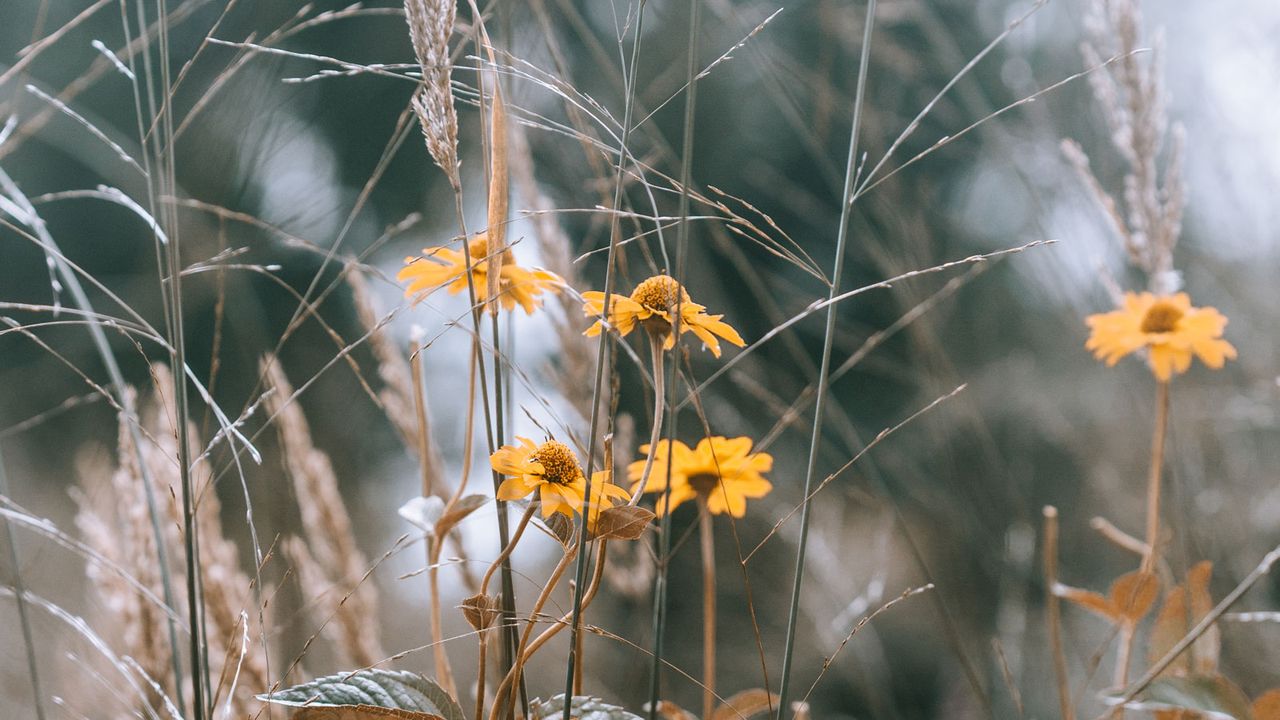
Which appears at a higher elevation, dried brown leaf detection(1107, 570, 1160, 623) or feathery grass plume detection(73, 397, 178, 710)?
feathery grass plume detection(73, 397, 178, 710)

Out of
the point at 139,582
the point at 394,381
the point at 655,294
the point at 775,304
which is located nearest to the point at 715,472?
the point at 655,294

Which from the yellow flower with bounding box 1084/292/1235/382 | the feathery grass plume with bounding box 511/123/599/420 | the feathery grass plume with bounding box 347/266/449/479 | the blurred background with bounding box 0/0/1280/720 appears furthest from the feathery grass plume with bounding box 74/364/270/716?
the blurred background with bounding box 0/0/1280/720

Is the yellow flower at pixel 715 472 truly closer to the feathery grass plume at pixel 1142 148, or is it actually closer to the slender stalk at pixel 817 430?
the slender stalk at pixel 817 430

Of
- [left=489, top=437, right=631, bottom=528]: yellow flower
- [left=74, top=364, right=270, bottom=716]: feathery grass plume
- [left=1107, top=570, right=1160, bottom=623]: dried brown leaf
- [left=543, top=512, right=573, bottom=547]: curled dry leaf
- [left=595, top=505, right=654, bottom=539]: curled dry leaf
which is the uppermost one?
[left=74, top=364, right=270, bottom=716]: feathery grass plume

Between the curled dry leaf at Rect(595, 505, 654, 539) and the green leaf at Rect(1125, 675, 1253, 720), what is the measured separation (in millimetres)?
216

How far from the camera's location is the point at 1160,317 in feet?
1.79

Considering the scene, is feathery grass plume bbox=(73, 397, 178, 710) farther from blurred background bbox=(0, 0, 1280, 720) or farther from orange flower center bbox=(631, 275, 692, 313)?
blurred background bbox=(0, 0, 1280, 720)

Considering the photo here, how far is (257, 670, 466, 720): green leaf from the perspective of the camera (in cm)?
27

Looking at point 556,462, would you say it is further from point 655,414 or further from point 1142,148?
point 1142,148

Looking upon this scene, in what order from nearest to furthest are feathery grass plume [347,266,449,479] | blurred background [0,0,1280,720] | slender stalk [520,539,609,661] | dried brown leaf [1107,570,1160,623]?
slender stalk [520,539,609,661] < dried brown leaf [1107,570,1160,623] < feathery grass plume [347,266,449,479] < blurred background [0,0,1280,720]

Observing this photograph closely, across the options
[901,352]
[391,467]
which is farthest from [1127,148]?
[391,467]

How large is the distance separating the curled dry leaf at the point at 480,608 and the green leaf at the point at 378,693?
1.2 inches

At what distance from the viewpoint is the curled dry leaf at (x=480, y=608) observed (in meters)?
0.26

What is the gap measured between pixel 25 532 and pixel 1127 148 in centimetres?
195
